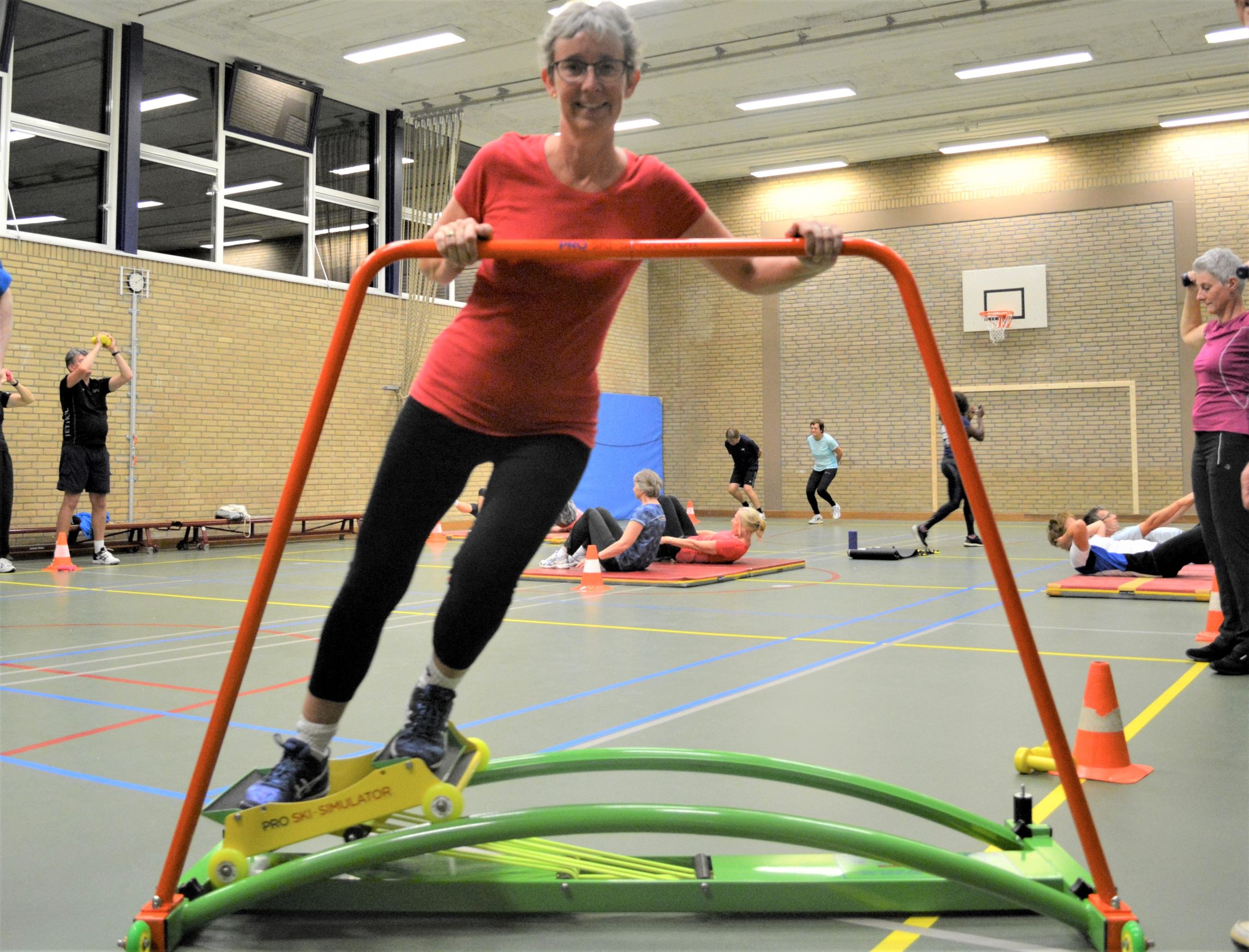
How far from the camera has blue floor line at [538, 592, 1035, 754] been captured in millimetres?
3523

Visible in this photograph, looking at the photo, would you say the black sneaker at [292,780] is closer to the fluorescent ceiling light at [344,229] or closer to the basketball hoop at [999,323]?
the fluorescent ceiling light at [344,229]

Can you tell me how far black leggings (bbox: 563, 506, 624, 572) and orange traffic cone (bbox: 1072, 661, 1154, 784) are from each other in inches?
233

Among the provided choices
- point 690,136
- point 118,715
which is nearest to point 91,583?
point 118,715

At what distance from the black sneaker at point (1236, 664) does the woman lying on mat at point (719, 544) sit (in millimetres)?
4933

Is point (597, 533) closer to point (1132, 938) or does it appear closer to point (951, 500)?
point (951, 500)

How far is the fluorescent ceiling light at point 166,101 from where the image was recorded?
13148mm

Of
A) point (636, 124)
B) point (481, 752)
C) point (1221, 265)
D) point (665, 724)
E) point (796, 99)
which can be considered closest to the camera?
point (481, 752)

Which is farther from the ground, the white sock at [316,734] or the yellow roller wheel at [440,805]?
the white sock at [316,734]

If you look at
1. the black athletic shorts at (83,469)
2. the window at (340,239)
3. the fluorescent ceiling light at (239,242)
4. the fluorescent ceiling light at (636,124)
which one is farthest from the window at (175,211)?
the fluorescent ceiling light at (636,124)

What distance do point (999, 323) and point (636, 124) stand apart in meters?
7.07

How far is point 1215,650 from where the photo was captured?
15.6ft

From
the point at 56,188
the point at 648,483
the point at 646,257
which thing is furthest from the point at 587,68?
the point at 56,188

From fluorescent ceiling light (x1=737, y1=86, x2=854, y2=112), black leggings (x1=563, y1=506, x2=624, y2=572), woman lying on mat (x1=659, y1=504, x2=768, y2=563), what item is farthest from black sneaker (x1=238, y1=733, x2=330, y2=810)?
fluorescent ceiling light (x1=737, y1=86, x2=854, y2=112)

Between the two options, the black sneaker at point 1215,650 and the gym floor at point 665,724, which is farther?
the black sneaker at point 1215,650
